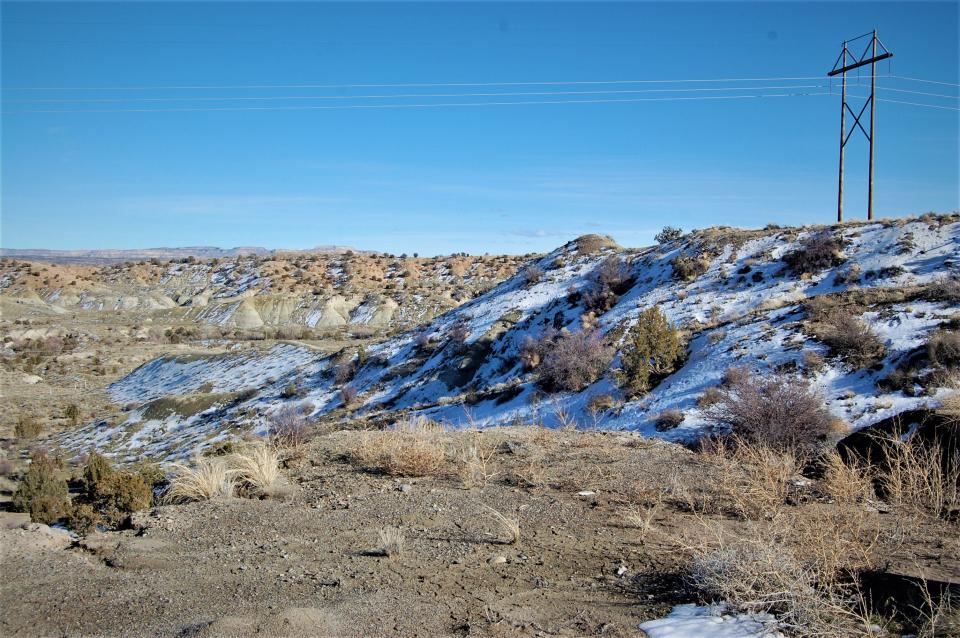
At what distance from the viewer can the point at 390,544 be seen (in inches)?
220

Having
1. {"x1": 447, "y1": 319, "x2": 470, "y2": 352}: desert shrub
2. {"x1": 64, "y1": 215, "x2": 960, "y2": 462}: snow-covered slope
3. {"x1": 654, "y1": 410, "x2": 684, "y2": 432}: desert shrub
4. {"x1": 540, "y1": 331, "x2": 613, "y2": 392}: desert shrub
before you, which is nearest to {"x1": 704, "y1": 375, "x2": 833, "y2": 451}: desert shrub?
{"x1": 64, "y1": 215, "x2": 960, "y2": 462}: snow-covered slope

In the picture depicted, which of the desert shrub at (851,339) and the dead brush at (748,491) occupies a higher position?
the desert shrub at (851,339)

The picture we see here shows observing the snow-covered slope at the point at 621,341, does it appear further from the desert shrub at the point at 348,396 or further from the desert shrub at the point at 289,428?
the desert shrub at the point at 289,428

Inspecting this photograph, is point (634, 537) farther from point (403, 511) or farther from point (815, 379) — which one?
point (815, 379)

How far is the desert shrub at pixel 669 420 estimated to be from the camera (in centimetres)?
1520

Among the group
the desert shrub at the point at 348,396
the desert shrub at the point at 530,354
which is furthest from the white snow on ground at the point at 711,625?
the desert shrub at the point at 348,396

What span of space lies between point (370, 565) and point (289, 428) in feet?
44.0

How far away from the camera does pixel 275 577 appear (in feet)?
17.0

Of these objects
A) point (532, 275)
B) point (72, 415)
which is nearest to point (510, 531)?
point (532, 275)

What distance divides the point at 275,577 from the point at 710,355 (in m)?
16.3

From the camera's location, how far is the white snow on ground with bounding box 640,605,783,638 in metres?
4.13

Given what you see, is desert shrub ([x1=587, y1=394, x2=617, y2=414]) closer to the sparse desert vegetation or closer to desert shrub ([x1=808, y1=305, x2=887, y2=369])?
the sparse desert vegetation

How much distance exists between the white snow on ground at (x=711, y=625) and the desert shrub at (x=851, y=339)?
14104mm

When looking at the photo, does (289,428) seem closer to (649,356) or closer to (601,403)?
(601,403)
